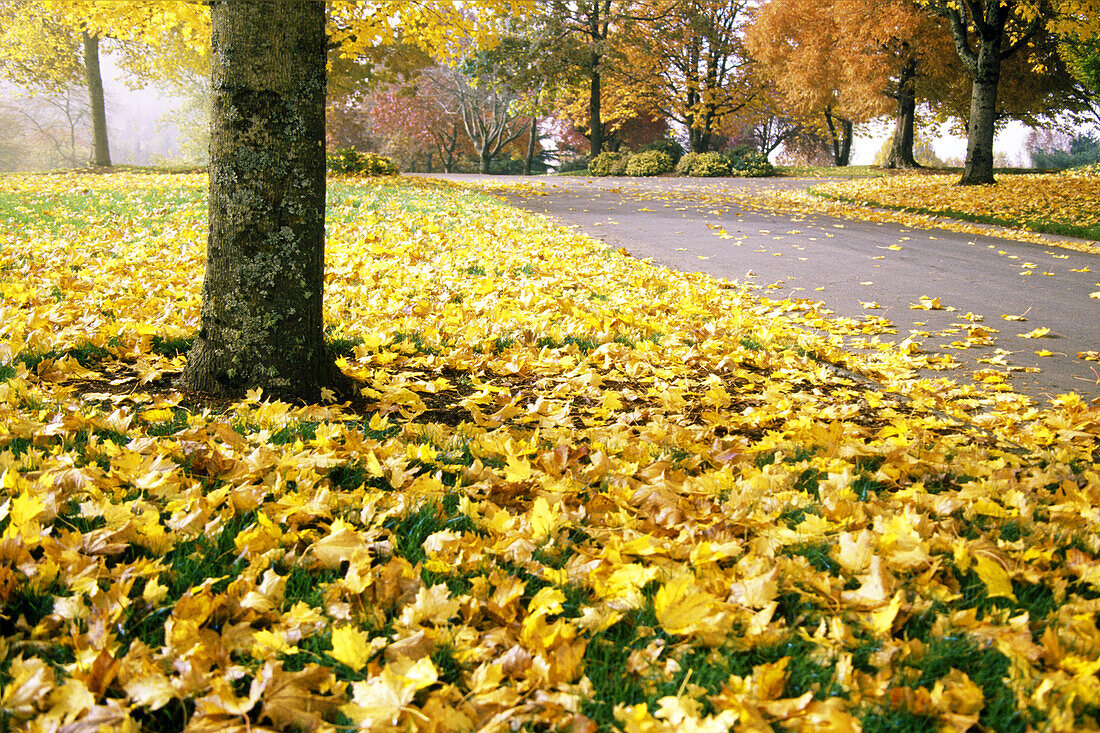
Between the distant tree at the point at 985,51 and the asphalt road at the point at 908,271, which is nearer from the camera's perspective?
the asphalt road at the point at 908,271

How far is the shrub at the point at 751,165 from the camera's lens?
981 inches

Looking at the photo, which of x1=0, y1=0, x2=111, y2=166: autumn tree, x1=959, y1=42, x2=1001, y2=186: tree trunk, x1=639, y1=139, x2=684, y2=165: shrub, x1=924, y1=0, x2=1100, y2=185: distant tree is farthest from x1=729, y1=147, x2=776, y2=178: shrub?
x1=0, y1=0, x2=111, y2=166: autumn tree

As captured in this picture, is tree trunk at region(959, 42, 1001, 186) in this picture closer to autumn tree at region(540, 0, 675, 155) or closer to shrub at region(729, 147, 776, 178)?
shrub at region(729, 147, 776, 178)

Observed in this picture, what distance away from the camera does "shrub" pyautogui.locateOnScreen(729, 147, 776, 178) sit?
24.9m

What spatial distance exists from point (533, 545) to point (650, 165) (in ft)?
81.9

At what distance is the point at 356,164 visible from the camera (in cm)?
1834

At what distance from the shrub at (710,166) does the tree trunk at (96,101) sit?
21.5m

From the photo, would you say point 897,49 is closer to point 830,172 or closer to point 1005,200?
point 830,172

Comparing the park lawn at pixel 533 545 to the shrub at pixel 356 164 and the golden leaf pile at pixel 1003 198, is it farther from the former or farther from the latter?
the shrub at pixel 356 164

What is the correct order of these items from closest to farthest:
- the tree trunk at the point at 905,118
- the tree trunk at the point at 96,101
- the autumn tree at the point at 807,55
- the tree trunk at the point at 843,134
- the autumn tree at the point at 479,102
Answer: the tree trunk at the point at 96,101 → the tree trunk at the point at 905,118 → the autumn tree at the point at 807,55 → the autumn tree at the point at 479,102 → the tree trunk at the point at 843,134

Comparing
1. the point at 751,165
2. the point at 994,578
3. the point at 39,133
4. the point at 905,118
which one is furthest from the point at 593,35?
the point at 39,133

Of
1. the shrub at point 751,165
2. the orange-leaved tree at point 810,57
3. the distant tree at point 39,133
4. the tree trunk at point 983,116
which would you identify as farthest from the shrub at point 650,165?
the distant tree at point 39,133

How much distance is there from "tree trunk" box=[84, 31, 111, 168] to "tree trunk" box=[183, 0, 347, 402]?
85.0 ft

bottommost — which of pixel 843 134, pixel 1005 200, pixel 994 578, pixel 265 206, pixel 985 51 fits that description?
pixel 994 578
